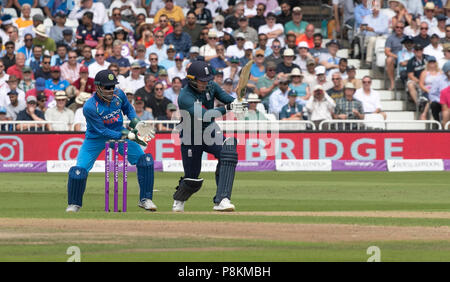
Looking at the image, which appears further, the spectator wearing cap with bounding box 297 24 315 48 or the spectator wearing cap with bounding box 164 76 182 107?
the spectator wearing cap with bounding box 297 24 315 48

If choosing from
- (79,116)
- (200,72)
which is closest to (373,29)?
(79,116)

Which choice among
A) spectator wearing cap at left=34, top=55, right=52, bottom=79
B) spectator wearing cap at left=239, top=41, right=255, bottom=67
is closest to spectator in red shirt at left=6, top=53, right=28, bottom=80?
spectator wearing cap at left=34, top=55, right=52, bottom=79

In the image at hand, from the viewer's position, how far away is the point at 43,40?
24578mm

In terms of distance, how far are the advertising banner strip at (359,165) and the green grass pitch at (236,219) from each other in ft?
8.58

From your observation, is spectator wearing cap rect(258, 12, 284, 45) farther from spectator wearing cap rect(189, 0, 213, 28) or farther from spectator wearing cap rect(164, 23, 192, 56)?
spectator wearing cap rect(164, 23, 192, 56)

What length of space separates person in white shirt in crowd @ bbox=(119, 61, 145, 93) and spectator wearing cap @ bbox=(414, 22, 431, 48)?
716cm

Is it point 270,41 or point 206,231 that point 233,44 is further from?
point 206,231

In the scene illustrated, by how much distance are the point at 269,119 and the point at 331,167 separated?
173cm

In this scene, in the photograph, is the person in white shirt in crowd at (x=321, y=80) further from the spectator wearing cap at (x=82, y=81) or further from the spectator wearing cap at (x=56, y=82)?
the spectator wearing cap at (x=56, y=82)

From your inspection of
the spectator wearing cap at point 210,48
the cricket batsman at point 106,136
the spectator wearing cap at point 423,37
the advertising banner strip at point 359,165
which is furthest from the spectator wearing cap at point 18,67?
the cricket batsman at point 106,136

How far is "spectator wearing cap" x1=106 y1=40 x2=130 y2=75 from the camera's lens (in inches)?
953

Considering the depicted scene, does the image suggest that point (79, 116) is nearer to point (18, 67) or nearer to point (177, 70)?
point (18, 67)

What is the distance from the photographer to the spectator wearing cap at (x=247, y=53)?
81.1 ft

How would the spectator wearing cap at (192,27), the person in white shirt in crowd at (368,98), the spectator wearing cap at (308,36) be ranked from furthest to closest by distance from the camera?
the spectator wearing cap at (308,36) → the spectator wearing cap at (192,27) → the person in white shirt in crowd at (368,98)
